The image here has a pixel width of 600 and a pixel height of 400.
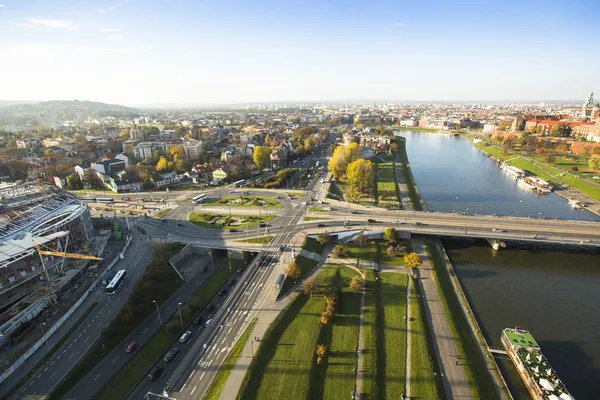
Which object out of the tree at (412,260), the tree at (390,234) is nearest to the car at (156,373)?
the tree at (412,260)

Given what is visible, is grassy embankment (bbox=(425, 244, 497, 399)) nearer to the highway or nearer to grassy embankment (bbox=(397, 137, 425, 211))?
grassy embankment (bbox=(397, 137, 425, 211))

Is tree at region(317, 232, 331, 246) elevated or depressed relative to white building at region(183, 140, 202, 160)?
depressed

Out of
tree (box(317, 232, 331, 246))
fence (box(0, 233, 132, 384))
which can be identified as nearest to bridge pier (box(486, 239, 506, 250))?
tree (box(317, 232, 331, 246))

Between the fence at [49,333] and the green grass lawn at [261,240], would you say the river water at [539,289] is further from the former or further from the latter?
the fence at [49,333]

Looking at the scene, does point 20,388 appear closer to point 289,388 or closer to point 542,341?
point 289,388

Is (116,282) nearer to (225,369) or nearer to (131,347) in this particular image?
(131,347)

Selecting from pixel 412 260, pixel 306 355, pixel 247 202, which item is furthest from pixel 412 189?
pixel 306 355

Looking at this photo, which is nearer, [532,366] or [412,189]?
[532,366]
